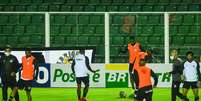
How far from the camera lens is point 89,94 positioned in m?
26.0

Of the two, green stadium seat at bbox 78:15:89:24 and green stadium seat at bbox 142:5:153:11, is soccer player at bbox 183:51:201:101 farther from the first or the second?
green stadium seat at bbox 142:5:153:11

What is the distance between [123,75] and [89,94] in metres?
3.70

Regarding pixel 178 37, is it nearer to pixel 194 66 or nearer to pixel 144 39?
pixel 144 39

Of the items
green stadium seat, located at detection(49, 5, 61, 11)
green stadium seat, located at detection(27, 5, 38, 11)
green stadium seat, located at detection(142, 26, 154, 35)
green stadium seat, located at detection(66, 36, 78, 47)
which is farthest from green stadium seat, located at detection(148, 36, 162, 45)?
green stadium seat, located at detection(27, 5, 38, 11)

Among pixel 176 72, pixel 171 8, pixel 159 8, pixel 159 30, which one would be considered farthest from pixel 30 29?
pixel 176 72

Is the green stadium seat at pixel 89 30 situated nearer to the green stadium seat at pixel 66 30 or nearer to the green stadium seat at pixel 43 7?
the green stadium seat at pixel 66 30

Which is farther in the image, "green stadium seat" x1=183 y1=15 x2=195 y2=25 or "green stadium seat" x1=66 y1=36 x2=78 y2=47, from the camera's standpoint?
"green stadium seat" x1=66 y1=36 x2=78 y2=47

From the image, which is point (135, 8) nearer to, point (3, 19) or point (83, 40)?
point (83, 40)

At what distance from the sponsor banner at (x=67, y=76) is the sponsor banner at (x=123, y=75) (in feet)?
1.08

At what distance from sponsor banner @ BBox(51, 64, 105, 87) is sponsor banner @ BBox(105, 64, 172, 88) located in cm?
33

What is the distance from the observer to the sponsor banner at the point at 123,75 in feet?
95.0

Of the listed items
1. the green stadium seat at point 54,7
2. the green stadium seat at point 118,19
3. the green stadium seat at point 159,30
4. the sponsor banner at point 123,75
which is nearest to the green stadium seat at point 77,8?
the green stadium seat at point 54,7

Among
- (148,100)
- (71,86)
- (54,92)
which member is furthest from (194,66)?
(71,86)

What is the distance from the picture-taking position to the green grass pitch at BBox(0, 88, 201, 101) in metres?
23.6
